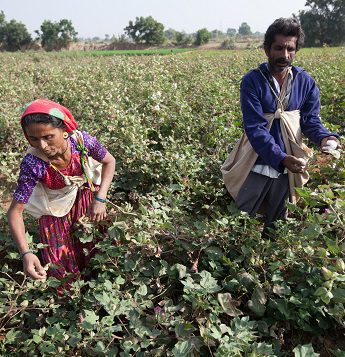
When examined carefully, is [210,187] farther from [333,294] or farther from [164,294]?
[333,294]

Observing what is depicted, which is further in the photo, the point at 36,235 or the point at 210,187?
the point at 210,187

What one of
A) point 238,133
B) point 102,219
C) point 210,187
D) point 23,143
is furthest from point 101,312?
point 23,143

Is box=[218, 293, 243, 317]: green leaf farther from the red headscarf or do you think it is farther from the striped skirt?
the red headscarf

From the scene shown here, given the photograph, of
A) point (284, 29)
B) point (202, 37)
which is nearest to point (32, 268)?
point (284, 29)

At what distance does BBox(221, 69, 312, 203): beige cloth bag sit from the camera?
7.35 ft

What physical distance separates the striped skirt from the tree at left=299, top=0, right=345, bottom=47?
4577 centimetres

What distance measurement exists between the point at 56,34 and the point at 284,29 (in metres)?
60.7

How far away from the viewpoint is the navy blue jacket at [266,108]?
214 centimetres

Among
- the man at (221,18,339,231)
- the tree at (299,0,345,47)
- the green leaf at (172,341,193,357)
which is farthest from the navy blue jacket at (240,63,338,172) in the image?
the tree at (299,0,345,47)

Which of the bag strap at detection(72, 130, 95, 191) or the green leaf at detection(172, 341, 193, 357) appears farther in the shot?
the bag strap at detection(72, 130, 95, 191)

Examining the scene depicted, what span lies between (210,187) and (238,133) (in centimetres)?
110

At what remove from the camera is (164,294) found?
6.89 ft

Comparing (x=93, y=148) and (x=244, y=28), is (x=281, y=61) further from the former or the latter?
(x=244, y=28)

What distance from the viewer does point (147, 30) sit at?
6181 cm
